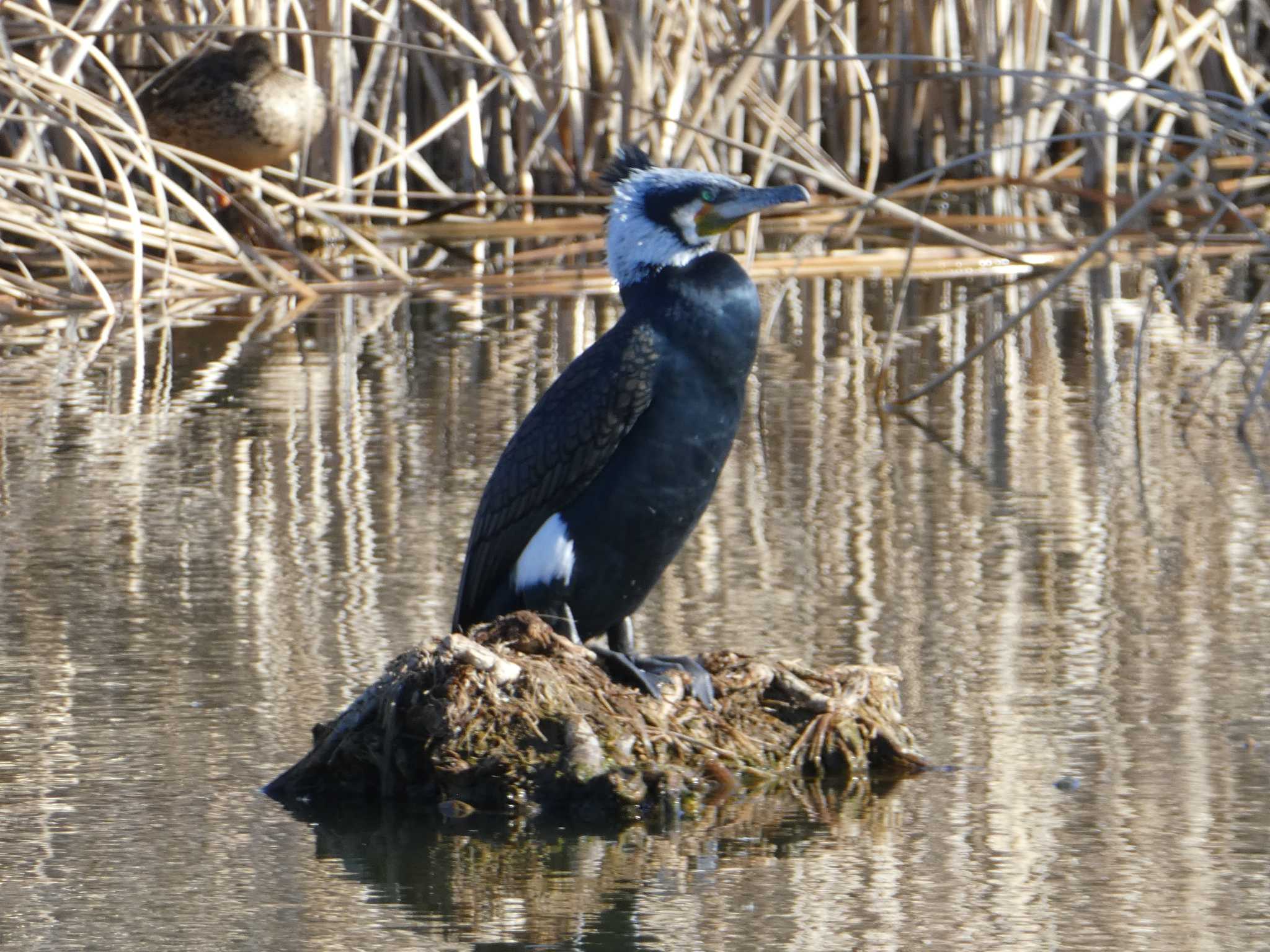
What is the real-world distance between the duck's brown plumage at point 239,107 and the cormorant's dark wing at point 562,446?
540 cm

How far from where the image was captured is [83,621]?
12.6 ft

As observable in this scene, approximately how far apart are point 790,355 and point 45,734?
3.64m

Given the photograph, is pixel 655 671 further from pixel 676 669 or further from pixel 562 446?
pixel 562 446

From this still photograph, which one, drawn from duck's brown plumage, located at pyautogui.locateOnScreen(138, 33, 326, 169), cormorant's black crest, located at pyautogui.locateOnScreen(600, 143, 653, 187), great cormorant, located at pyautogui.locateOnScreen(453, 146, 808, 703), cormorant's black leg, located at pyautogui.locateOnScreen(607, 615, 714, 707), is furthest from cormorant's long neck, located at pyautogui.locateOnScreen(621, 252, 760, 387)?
duck's brown plumage, located at pyautogui.locateOnScreen(138, 33, 326, 169)

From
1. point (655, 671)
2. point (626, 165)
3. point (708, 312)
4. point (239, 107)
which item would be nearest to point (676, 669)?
point (655, 671)

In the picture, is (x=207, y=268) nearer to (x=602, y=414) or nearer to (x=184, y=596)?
(x=184, y=596)

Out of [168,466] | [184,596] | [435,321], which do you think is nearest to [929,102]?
[435,321]

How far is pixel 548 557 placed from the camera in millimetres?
3322

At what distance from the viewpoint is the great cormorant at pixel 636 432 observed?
323cm

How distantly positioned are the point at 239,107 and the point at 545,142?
1.66m

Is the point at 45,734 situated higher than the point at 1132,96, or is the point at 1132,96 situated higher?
the point at 1132,96

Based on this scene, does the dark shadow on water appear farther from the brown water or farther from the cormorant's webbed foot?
the cormorant's webbed foot

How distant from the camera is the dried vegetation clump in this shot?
2953 millimetres

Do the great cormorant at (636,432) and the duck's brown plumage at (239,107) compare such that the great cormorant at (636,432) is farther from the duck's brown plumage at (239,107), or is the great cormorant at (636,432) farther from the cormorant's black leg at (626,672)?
the duck's brown plumage at (239,107)
